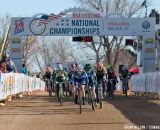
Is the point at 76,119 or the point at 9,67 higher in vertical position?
the point at 9,67

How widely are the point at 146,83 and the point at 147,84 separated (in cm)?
38

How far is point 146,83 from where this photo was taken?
31234 mm

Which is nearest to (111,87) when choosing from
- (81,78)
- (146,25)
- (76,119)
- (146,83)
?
(146,83)

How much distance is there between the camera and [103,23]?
3638 centimetres

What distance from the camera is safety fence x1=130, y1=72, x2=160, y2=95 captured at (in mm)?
27422

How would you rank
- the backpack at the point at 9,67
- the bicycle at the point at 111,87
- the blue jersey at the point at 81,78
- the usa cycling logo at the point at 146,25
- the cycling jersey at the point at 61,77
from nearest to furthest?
the blue jersey at the point at 81,78
the cycling jersey at the point at 61,77
the backpack at the point at 9,67
the bicycle at the point at 111,87
the usa cycling logo at the point at 146,25

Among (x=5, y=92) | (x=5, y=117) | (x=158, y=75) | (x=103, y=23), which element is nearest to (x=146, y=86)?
(x=158, y=75)

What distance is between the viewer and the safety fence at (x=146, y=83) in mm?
27422

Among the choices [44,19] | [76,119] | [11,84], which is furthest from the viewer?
[44,19]

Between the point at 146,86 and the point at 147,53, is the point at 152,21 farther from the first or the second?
the point at 146,86

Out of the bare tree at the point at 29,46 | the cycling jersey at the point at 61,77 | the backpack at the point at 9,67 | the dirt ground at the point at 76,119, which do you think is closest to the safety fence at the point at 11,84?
the backpack at the point at 9,67

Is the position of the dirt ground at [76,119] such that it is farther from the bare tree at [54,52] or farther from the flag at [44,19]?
the bare tree at [54,52]

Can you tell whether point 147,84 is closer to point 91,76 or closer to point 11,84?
point 11,84

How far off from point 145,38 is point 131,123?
72.0ft
